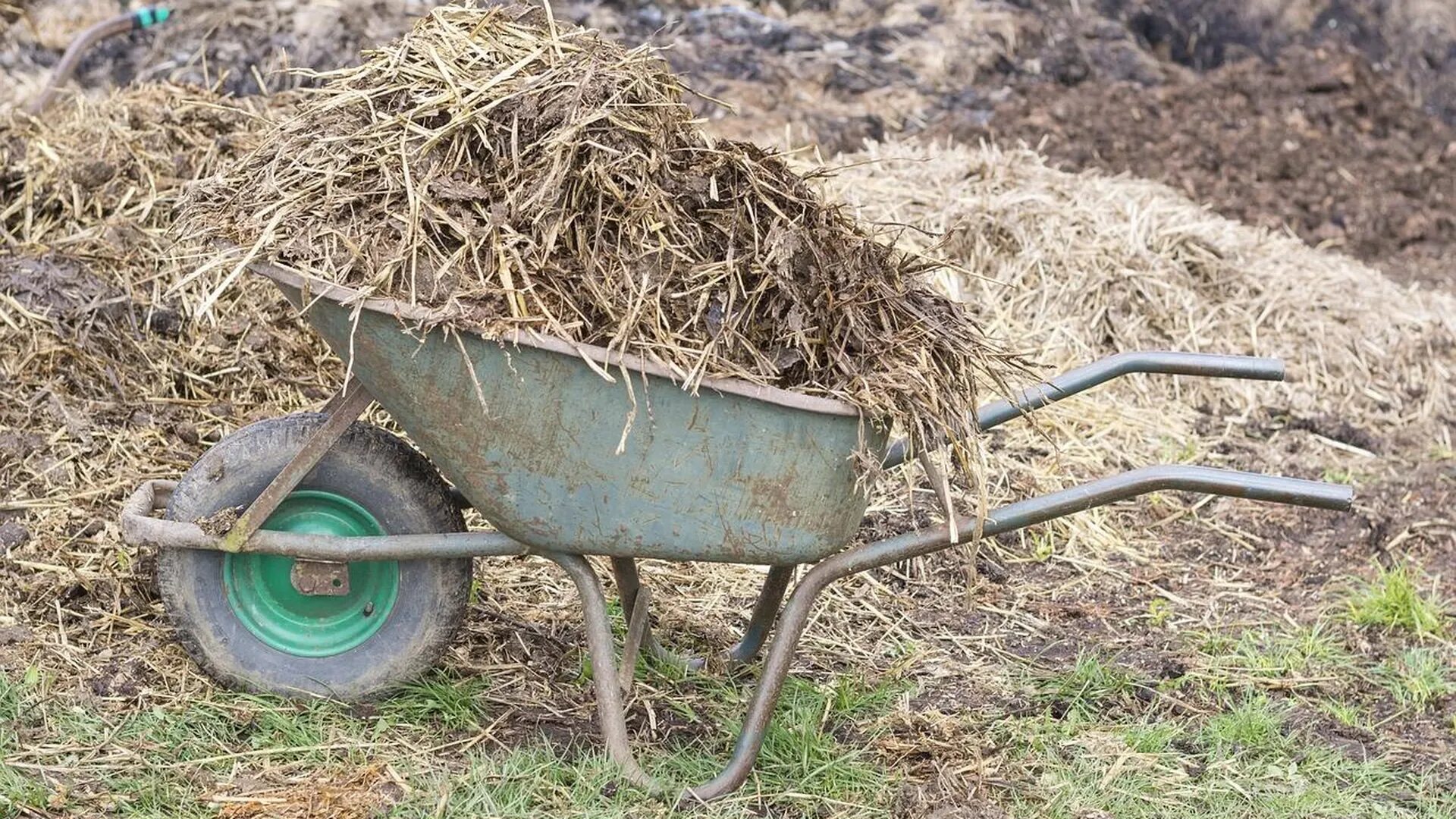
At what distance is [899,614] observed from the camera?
13.2 ft

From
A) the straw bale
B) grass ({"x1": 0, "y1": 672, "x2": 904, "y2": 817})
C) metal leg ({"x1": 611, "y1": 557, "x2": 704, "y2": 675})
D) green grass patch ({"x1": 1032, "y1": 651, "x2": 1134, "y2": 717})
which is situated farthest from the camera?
the straw bale

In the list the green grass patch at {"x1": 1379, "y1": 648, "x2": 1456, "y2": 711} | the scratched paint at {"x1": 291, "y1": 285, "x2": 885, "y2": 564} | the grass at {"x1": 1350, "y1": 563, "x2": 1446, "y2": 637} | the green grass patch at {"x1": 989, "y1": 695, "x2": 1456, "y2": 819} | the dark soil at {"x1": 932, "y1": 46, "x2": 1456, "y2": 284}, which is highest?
the scratched paint at {"x1": 291, "y1": 285, "x2": 885, "y2": 564}

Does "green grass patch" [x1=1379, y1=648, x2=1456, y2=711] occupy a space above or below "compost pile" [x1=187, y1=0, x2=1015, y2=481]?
below

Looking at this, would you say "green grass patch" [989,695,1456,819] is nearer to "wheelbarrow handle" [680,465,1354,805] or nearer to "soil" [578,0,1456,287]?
"wheelbarrow handle" [680,465,1354,805]

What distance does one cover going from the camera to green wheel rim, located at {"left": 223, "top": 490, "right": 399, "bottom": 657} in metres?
3.21

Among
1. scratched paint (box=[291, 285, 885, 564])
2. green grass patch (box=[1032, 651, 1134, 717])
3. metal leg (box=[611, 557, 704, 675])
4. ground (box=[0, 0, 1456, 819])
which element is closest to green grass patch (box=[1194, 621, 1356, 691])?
ground (box=[0, 0, 1456, 819])

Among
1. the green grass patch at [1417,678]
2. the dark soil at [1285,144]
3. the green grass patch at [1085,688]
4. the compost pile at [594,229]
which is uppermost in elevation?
the compost pile at [594,229]

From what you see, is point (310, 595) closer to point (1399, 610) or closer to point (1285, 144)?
point (1399, 610)

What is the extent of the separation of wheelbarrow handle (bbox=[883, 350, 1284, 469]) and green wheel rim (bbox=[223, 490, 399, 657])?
1093 mm

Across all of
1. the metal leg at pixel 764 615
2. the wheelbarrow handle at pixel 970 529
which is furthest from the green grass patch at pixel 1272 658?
the metal leg at pixel 764 615

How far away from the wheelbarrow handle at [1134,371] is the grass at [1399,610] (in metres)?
1.33

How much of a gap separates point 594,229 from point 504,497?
521 mm

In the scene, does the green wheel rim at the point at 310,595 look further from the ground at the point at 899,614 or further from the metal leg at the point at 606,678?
the metal leg at the point at 606,678

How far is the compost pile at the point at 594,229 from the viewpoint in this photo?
279 centimetres
